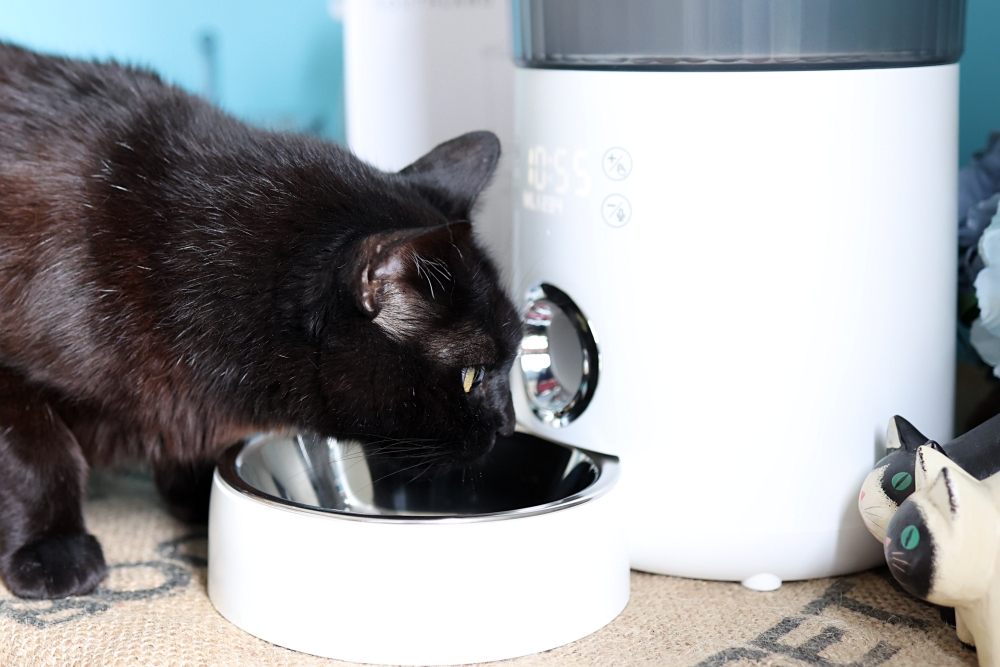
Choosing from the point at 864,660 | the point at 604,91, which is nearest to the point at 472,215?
the point at 604,91

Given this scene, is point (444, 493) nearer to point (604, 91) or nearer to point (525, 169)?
point (525, 169)

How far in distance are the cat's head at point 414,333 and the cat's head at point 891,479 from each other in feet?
1.08

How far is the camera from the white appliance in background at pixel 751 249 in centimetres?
91

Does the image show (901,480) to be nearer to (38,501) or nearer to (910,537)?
(910,537)

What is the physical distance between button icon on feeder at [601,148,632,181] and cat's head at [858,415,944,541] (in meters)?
0.33

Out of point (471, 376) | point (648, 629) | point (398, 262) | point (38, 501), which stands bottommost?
point (648, 629)

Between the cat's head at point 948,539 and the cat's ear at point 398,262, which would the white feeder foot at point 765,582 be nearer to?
the cat's head at point 948,539

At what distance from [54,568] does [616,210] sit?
0.64 m

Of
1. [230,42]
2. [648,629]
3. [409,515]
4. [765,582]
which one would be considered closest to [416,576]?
[409,515]

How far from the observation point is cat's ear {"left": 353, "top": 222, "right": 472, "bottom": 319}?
78cm

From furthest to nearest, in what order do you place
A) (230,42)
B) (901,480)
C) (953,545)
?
(230,42)
(901,480)
(953,545)

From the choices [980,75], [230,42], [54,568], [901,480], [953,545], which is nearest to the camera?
[953,545]

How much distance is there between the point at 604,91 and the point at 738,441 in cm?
35

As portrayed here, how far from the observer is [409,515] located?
963 mm
